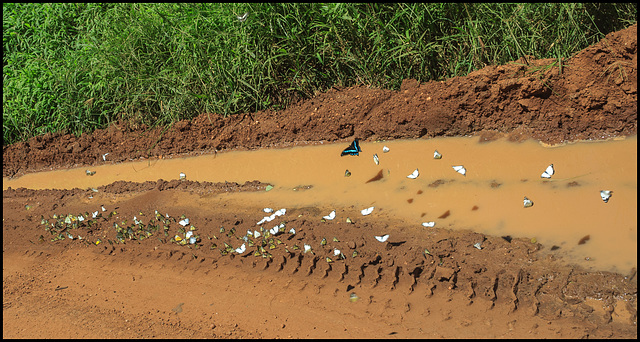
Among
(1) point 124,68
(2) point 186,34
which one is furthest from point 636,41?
(1) point 124,68

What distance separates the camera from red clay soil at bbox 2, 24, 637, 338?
2738 millimetres

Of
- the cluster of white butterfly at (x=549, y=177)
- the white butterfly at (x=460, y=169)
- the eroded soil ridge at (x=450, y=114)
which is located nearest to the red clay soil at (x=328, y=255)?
the eroded soil ridge at (x=450, y=114)

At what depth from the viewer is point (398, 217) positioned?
359 centimetres

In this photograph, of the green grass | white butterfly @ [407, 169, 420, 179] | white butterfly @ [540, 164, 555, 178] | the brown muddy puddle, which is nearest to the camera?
the brown muddy puddle

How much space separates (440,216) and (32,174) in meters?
4.25

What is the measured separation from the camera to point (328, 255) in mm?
3258

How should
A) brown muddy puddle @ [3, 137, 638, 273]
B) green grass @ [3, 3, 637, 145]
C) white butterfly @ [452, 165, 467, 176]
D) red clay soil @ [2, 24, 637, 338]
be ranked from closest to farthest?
1. red clay soil @ [2, 24, 637, 338]
2. brown muddy puddle @ [3, 137, 638, 273]
3. white butterfly @ [452, 165, 467, 176]
4. green grass @ [3, 3, 637, 145]

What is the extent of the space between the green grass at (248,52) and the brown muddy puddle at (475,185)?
2.16 ft

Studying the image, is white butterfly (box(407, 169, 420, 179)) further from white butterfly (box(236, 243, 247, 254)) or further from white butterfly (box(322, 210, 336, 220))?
white butterfly (box(236, 243, 247, 254))

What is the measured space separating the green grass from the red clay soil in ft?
0.72

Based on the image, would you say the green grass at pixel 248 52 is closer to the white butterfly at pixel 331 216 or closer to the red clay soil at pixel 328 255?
the red clay soil at pixel 328 255

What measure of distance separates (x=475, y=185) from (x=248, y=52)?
2370 mm

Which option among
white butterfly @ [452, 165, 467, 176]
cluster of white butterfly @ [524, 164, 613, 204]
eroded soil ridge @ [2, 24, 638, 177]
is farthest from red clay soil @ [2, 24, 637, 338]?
white butterfly @ [452, 165, 467, 176]

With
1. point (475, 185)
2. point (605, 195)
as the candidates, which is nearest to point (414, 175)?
point (475, 185)
